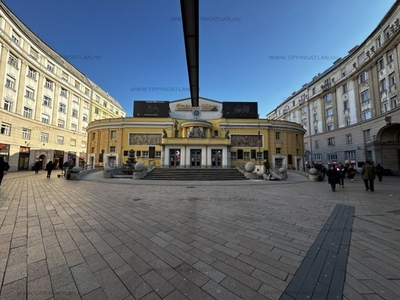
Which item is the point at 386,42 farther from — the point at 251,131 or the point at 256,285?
the point at 256,285

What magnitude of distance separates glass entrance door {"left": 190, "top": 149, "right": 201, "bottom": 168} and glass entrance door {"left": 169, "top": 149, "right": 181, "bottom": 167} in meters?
1.86

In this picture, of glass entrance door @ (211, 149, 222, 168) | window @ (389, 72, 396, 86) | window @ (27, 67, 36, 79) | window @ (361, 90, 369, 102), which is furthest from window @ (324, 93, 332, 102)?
window @ (27, 67, 36, 79)

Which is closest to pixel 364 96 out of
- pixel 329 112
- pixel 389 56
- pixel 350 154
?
pixel 389 56

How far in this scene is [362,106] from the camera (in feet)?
94.5

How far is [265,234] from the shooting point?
Result: 373 centimetres

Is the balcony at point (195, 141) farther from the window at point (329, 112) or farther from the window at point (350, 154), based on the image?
the window at point (329, 112)

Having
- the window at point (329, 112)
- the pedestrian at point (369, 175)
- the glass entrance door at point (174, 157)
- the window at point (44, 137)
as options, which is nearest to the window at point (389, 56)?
the window at point (329, 112)

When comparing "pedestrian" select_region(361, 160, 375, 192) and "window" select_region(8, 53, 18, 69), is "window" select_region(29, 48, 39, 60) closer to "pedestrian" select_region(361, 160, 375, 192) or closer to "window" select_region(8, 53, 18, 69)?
"window" select_region(8, 53, 18, 69)

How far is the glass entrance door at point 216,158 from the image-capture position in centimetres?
2675

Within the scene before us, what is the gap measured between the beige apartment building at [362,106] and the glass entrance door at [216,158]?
11.7 m

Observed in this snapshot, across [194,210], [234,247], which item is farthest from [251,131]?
[234,247]

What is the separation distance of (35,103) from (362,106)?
54.8 m

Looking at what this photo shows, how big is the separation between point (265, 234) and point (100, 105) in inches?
2134

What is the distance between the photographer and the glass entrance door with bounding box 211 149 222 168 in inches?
1053
